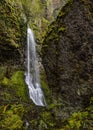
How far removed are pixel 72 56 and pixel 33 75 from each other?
468 inches

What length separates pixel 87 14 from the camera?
408 inches

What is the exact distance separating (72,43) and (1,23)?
12160 millimetres

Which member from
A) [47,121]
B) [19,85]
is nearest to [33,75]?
[19,85]

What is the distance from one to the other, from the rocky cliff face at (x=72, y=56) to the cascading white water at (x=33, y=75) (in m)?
7.38

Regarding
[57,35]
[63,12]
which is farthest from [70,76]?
[63,12]

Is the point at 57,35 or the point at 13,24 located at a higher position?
the point at 13,24

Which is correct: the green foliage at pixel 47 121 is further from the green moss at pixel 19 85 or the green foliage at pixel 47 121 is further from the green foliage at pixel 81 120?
the green moss at pixel 19 85

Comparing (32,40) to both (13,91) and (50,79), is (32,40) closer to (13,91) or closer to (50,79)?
(13,91)

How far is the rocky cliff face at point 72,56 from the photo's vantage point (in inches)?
393

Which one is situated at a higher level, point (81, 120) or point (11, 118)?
point (81, 120)

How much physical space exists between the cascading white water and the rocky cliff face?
738 centimetres

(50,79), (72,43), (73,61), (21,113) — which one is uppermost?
(72,43)

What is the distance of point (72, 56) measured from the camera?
34.4 feet

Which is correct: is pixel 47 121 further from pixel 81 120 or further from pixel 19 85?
pixel 19 85
